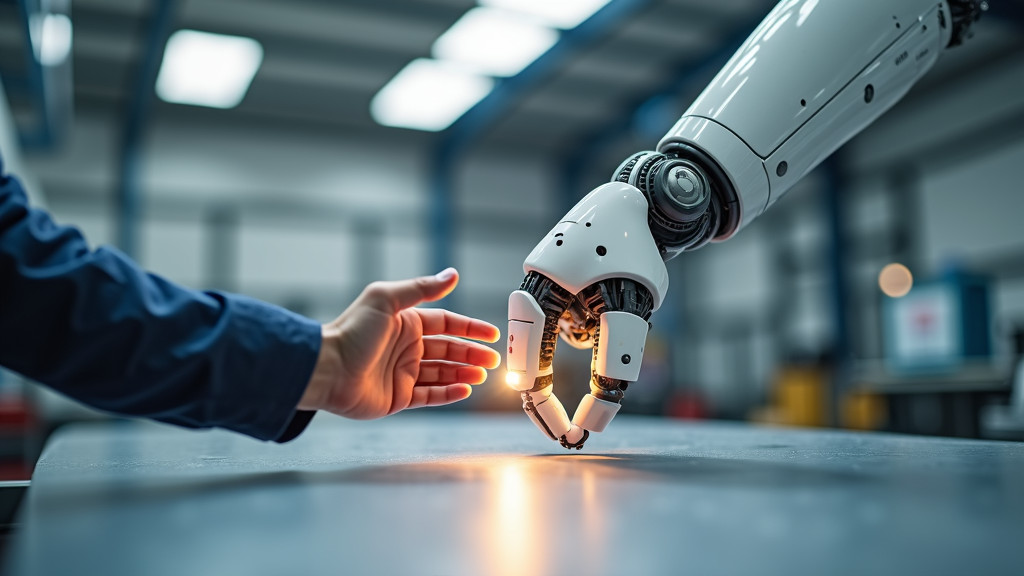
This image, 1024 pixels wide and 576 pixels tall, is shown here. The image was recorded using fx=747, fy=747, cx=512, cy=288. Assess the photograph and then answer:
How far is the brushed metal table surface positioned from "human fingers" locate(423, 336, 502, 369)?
29cm

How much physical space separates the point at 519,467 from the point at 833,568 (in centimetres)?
47

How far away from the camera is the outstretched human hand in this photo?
918mm

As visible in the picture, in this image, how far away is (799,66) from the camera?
1.04 m

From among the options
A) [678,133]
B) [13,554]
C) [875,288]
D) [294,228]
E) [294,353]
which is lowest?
[13,554]

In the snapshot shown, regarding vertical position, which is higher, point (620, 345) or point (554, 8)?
point (554, 8)

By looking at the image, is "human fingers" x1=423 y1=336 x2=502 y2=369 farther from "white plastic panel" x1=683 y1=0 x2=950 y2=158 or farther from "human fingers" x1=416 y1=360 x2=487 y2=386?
"white plastic panel" x1=683 y1=0 x2=950 y2=158

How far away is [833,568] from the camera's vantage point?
39 centimetres

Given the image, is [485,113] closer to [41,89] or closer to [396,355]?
[41,89]

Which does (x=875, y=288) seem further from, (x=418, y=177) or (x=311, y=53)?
(x=311, y=53)

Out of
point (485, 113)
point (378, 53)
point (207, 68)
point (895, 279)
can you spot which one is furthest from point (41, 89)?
point (895, 279)

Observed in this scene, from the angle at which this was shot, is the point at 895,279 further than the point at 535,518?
Yes

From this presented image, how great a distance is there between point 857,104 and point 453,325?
2.19 ft

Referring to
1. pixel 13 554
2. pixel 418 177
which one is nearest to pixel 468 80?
pixel 418 177

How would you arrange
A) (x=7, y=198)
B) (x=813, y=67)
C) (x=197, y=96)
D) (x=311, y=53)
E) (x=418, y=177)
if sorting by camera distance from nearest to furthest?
(x=7, y=198) < (x=813, y=67) < (x=311, y=53) < (x=197, y=96) < (x=418, y=177)
